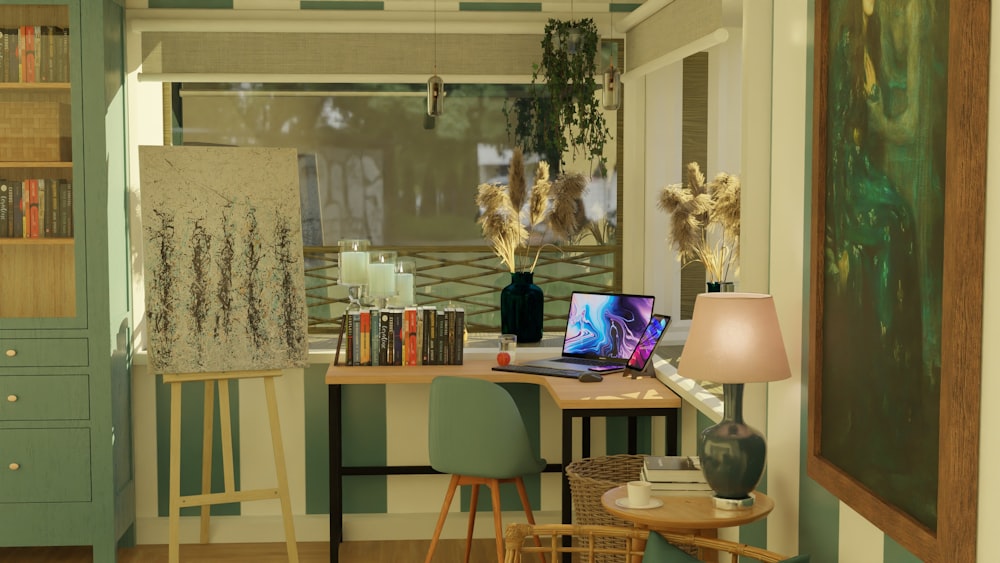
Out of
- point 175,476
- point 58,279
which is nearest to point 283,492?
point 175,476

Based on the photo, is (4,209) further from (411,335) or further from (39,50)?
(411,335)

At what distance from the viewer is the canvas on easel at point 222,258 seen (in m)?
4.22

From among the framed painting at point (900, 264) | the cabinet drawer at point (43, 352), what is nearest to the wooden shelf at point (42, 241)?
the cabinet drawer at point (43, 352)

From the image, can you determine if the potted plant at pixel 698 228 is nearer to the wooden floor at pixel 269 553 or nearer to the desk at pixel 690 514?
the desk at pixel 690 514

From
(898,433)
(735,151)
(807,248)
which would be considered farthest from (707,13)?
(898,433)

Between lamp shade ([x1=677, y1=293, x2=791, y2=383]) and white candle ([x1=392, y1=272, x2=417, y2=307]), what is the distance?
2.38 metres

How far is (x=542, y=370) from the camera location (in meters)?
4.39

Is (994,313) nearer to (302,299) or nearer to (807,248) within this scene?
(807,248)

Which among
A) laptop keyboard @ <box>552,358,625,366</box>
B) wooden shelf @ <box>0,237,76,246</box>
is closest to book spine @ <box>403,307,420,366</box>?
laptop keyboard @ <box>552,358,625,366</box>

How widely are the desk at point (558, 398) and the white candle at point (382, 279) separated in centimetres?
40

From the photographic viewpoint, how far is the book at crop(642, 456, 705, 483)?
2.89m

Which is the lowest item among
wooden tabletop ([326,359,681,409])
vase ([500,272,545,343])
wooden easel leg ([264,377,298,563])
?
wooden easel leg ([264,377,298,563])

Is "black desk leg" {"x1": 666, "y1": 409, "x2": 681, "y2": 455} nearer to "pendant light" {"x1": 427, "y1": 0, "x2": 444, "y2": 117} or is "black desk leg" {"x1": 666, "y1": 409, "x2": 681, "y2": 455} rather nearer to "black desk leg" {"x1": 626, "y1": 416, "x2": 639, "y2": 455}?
"black desk leg" {"x1": 626, "y1": 416, "x2": 639, "y2": 455}

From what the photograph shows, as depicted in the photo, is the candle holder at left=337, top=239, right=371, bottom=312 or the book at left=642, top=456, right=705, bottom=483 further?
the candle holder at left=337, top=239, right=371, bottom=312
